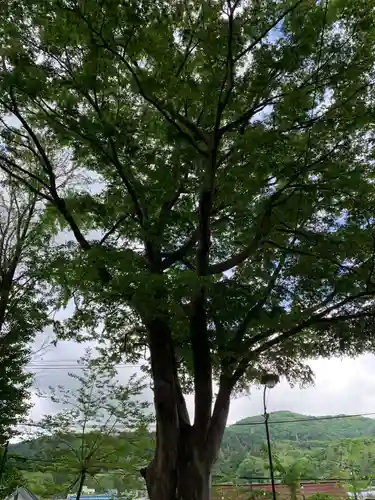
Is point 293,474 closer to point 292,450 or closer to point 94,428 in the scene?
point 292,450

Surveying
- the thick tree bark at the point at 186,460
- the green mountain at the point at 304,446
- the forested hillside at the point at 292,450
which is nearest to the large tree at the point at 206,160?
the thick tree bark at the point at 186,460

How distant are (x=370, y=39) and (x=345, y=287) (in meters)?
2.24

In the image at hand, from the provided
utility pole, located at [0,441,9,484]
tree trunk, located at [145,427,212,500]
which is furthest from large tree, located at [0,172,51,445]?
tree trunk, located at [145,427,212,500]

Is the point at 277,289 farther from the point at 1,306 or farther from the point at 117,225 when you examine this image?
the point at 1,306

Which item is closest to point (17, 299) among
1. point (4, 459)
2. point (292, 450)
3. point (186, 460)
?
point (4, 459)

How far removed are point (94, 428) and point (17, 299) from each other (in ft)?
9.66

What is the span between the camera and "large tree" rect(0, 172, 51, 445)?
6.76 m

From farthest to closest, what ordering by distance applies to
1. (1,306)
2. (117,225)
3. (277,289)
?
(1,306), (117,225), (277,289)

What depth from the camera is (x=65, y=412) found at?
318 inches

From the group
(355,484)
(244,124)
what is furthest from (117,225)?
(355,484)

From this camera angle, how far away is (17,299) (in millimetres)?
6824

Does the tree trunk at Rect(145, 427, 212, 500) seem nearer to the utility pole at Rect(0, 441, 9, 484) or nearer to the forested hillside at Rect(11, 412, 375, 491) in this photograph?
the forested hillside at Rect(11, 412, 375, 491)

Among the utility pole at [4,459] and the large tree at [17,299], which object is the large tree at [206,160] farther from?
the utility pole at [4,459]

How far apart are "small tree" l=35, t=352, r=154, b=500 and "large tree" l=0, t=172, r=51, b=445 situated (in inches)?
33.6
